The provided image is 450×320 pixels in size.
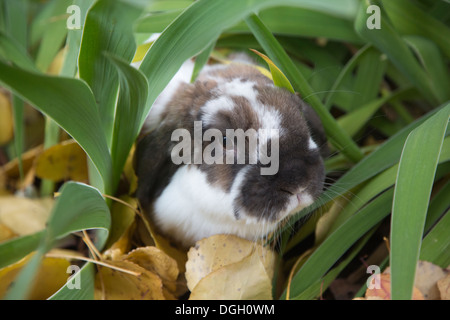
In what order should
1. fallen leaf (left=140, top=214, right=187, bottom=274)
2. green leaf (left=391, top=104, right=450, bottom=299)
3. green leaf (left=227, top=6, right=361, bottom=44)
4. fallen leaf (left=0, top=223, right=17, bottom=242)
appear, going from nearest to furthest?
green leaf (left=391, top=104, right=450, bottom=299) < fallen leaf (left=140, top=214, right=187, bottom=274) < fallen leaf (left=0, top=223, right=17, bottom=242) < green leaf (left=227, top=6, right=361, bottom=44)

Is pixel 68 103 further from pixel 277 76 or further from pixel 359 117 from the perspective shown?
pixel 359 117

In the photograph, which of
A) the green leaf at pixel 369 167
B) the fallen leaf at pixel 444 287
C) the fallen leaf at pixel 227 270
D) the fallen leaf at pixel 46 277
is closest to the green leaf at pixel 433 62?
→ the green leaf at pixel 369 167

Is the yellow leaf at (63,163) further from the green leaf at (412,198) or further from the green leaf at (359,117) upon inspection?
the green leaf at (412,198)

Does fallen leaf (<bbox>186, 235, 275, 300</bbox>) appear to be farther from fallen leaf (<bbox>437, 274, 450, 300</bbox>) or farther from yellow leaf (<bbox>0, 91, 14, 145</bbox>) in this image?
yellow leaf (<bbox>0, 91, 14, 145</bbox>)

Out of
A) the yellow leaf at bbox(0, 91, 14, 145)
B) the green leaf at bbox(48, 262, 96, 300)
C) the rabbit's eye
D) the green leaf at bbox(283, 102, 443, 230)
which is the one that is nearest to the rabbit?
the rabbit's eye

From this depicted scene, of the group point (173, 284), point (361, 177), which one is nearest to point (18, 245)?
point (173, 284)

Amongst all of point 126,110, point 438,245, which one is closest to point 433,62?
point 438,245
